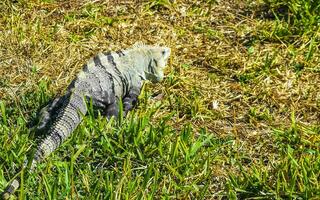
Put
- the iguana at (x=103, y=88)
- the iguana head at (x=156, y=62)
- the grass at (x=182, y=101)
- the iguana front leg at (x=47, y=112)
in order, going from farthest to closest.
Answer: the iguana head at (x=156, y=62) < the iguana front leg at (x=47, y=112) < the iguana at (x=103, y=88) < the grass at (x=182, y=101)

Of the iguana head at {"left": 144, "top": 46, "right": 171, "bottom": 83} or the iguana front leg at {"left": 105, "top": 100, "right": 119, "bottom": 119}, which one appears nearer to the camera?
the iguana front leg at {"left": 105, "top": 100, "right": 119, "bottom": 119}

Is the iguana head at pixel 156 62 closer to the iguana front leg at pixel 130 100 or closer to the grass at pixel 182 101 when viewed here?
the grass at pixel 182 101

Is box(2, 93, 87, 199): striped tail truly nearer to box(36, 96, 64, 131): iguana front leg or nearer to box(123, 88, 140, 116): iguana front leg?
box(36, 96, 64, 131): iguana front leg

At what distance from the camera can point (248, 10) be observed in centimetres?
614

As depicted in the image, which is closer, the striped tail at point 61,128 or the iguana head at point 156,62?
the striped tail at point 61,128

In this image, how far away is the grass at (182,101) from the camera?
4.05m

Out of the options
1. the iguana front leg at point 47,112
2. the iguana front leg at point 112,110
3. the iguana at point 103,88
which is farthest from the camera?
the iguana front leg at point 112,110

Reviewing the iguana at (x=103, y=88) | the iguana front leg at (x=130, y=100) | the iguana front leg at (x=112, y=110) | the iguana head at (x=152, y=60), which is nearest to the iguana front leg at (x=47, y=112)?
the iguana at (x=103, y=88)

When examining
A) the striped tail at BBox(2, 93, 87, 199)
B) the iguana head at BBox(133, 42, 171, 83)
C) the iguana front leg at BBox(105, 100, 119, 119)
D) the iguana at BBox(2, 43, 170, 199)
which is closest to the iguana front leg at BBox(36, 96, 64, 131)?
the iguana at BBox(2, 43, 170, 199)

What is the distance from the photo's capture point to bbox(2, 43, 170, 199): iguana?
4359mm

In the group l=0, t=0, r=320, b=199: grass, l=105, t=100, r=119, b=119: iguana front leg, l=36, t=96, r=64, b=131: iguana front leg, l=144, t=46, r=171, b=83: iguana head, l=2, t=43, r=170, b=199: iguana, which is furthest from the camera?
l=144, t=46, r=171, b=83: iguana head

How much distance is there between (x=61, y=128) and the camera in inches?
171

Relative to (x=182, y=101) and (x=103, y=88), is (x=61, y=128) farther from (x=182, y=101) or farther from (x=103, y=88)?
(x=182, y=101)

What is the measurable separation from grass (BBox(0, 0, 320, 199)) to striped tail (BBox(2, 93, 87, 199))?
0.20 feet
